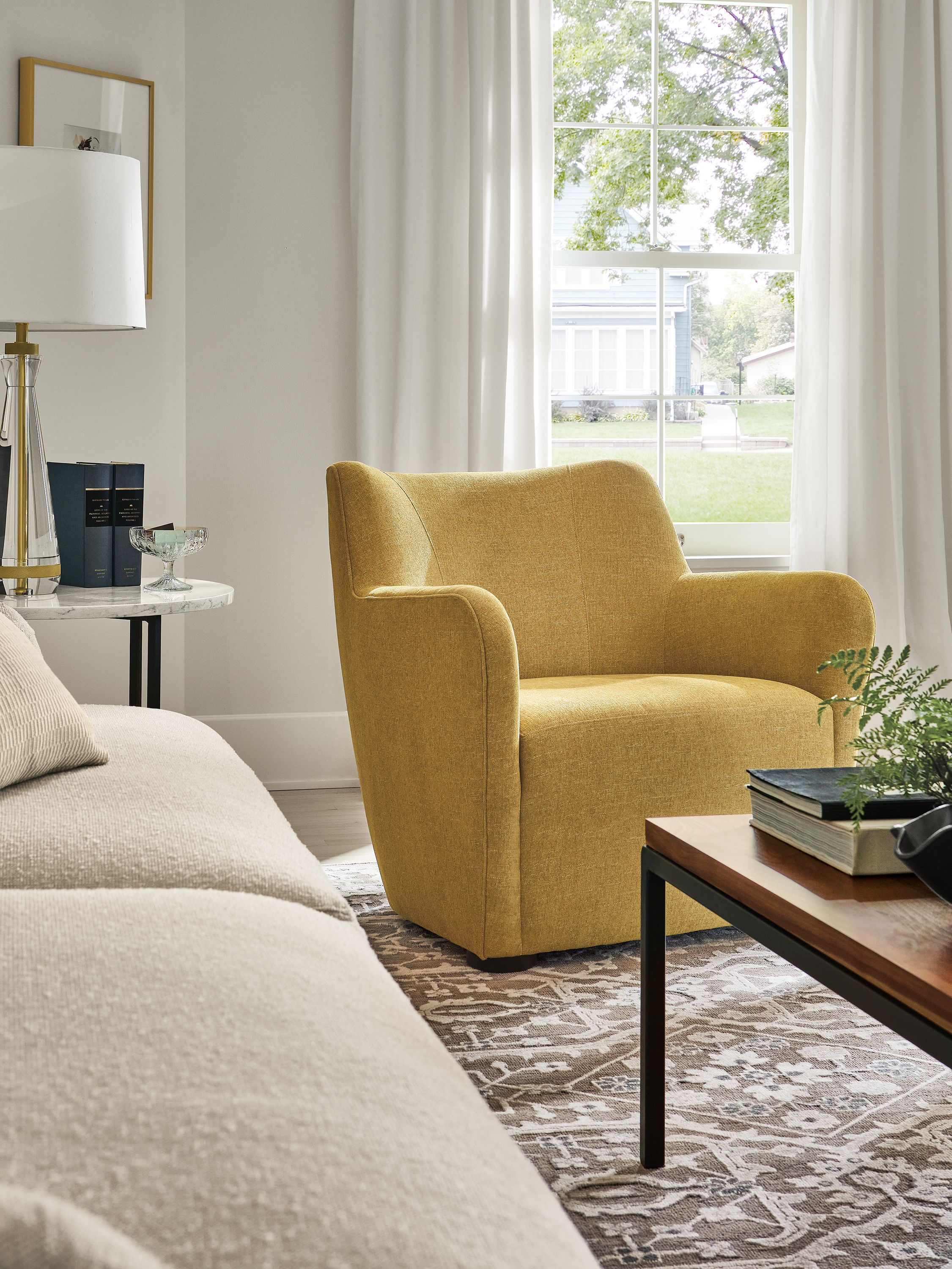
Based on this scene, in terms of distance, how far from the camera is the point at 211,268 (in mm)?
3482

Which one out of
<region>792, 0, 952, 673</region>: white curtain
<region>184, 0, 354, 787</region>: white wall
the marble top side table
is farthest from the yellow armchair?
<region>792, 0, 952, 673</region>: white curtain

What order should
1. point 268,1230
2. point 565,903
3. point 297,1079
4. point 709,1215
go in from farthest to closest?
point 565,903, point 709,1215, point 297,1079, point 268,1230

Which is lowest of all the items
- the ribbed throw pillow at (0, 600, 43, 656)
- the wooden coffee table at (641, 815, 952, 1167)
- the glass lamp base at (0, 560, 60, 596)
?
the wooden coffee table at (641, 815, 952, 1167)

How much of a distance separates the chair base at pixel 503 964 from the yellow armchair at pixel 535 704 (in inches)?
0.7

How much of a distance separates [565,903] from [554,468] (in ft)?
3.66

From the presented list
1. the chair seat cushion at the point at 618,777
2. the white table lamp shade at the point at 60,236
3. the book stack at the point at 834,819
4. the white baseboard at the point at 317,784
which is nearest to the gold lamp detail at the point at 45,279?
the white table lamp shade at the point at 60,236

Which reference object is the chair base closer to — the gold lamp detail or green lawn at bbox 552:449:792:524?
the gold lamp detail

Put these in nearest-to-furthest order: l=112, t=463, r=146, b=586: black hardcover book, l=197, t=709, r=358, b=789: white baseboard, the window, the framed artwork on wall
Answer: l=112, t=463, r=146, b=586: black hardcover book
the framed artwork on wall
l=197, t=709, r=358, b=789: white baseboard
the window

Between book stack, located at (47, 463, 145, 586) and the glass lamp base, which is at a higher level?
book stack, located at (47, 463, 145, 586)

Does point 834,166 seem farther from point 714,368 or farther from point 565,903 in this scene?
point 565,903

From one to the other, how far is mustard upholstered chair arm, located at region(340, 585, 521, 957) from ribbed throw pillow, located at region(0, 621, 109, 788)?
0.71 m

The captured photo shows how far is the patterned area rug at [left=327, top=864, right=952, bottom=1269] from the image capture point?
4.23 feet

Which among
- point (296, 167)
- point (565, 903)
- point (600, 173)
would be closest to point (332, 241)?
point (296, 167)

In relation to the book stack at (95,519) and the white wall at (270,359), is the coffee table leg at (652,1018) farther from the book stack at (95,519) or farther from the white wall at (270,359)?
the white wall at (270,359)
